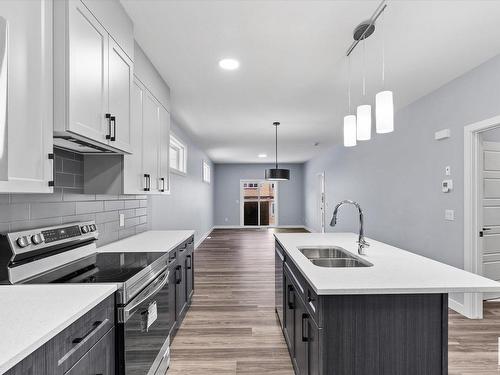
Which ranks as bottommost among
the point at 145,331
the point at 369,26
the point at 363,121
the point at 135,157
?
the point at 145,331

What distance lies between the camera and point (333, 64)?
2846 mm

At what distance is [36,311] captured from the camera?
3.40 ft

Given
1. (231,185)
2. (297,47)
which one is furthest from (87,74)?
(231,185)

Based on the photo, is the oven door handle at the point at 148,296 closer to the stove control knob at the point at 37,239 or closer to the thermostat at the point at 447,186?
the stove control knob at the point at 37,239

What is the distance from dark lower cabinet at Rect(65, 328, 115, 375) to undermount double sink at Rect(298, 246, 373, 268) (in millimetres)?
1461

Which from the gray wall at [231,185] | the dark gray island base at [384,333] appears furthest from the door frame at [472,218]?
the gray wall at [231,185]

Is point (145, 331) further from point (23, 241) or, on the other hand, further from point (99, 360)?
point (23, 241)

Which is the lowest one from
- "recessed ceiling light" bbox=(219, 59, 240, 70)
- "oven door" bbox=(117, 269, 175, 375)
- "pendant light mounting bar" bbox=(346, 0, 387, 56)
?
"oven door" bbox=(117, 269, 175, 375)

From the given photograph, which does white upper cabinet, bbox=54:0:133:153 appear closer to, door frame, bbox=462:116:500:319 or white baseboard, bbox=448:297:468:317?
door frame, bbox=462:116:500:319

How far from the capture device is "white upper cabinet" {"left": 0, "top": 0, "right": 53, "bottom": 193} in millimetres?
1054

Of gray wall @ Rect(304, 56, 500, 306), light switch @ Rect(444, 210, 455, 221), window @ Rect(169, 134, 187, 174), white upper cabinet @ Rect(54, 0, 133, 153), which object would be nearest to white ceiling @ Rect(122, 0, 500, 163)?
gray wall @ Rect(304, 56, 500, 306)

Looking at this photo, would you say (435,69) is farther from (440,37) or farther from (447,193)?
(447,193)

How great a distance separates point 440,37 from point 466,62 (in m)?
0.79

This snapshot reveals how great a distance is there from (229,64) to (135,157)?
1.30 meters
